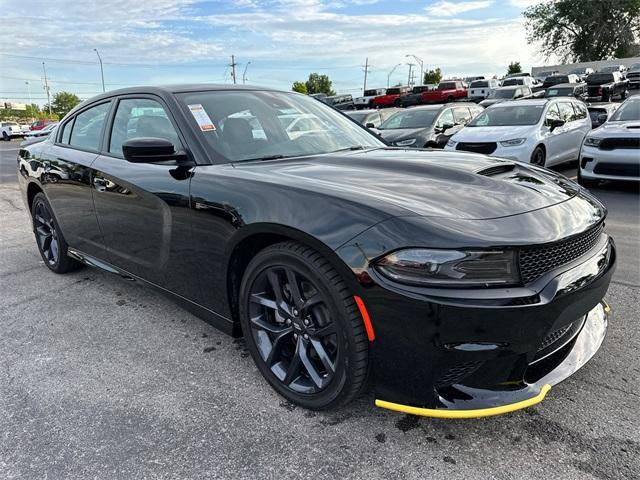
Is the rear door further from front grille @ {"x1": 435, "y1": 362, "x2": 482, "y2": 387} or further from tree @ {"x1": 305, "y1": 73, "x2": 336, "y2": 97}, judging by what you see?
tree @ {"x1": 305, "y1": 73, "x2": 336, "y2": 97}

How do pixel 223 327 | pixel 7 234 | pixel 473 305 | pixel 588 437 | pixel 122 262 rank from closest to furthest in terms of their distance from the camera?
pixel 473 305 < pixel 588 437 < pixel 223 327 < pixel 122 262 < pixel 7 234

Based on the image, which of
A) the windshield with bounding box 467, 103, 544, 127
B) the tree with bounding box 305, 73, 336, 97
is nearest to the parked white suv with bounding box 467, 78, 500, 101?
the windshield with bounding box 467, 103, 544, 127

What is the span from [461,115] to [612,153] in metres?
4.72

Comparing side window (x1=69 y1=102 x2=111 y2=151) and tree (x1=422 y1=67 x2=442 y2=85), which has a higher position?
tree (x1=422 y1=67 x2=442 y2=85)

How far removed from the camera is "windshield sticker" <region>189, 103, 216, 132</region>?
2.85 metres

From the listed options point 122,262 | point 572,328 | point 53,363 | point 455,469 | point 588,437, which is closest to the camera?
point 455,469

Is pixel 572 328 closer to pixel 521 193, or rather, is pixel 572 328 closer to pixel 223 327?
pixel 521 193

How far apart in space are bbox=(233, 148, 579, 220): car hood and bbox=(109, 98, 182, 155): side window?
0.64 m

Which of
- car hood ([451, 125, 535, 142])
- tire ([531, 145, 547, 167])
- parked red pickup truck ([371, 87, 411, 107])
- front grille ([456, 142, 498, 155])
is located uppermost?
parked red pickup truck ([371, 87, 411, 107])

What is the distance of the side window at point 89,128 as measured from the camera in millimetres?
3629

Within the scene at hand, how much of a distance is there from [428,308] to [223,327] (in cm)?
129

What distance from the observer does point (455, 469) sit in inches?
75.6

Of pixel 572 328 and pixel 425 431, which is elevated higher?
pixel 572 328

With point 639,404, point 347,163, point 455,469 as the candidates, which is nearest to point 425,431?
point 455,469
